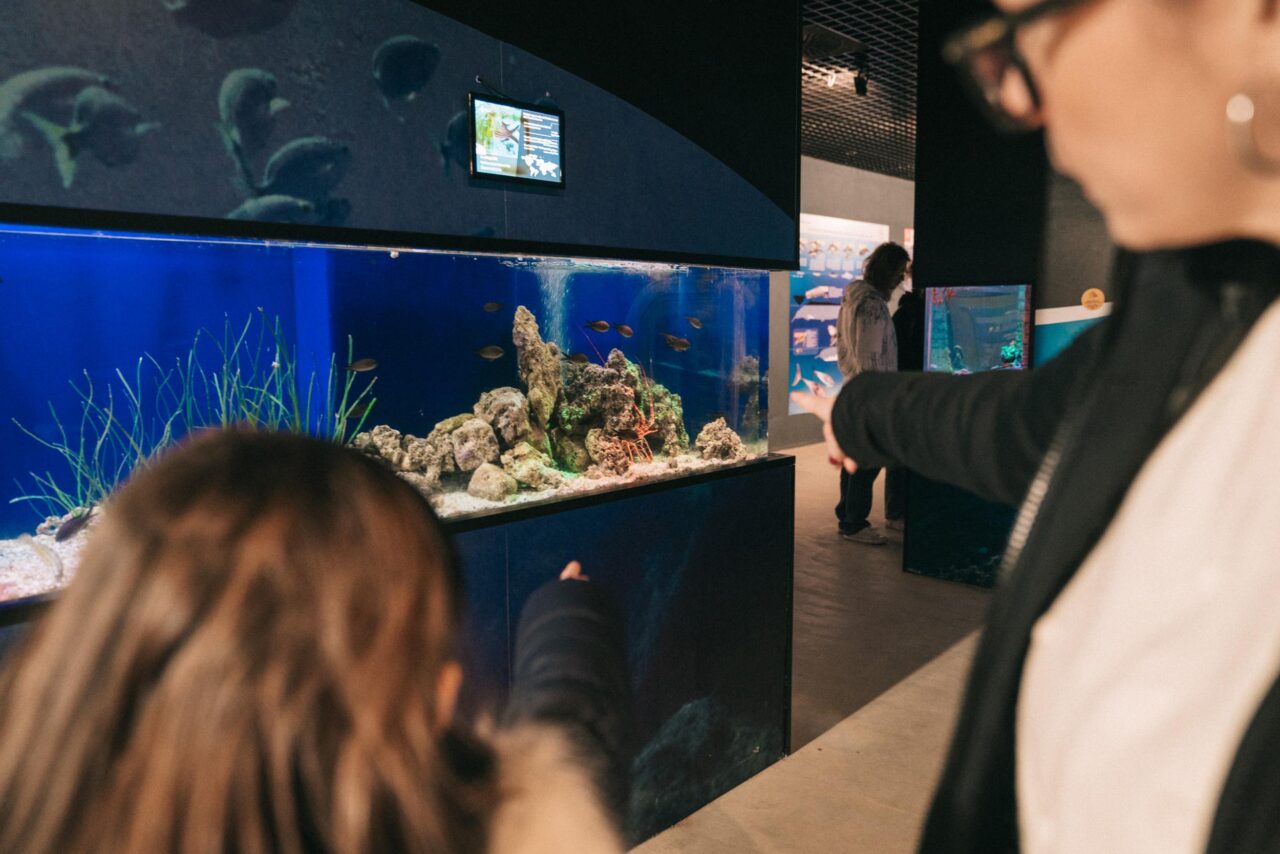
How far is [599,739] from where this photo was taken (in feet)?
3.35

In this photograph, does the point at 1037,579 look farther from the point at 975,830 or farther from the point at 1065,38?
the point at 1065,38

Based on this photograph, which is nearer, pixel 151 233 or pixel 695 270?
pixel 151 233

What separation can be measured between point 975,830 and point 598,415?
2.36 m

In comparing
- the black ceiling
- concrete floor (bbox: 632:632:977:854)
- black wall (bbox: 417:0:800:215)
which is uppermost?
the black ceiling

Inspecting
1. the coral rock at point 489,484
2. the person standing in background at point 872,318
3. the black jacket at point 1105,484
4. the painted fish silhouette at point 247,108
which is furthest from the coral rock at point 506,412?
the person standing in background at point 872,318

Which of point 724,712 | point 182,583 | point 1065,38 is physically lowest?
point 724,712

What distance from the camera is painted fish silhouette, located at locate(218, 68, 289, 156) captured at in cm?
190

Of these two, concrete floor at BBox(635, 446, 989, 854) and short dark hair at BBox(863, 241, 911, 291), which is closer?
concrete floor at BBox(635, 446, 989, 854)

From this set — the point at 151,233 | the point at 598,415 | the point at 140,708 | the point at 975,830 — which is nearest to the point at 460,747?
the point at 140,708

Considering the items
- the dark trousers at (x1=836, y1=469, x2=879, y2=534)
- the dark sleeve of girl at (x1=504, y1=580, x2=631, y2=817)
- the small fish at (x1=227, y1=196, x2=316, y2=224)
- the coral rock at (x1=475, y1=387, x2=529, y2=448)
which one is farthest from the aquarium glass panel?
the dark sleeve of girl at (x1=504, y1=580, x2=631, y2=817)

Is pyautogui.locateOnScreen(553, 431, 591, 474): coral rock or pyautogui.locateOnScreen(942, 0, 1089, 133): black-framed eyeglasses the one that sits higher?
pyautogui.locateOnScreen(942, 0, 1089, 133): black-framed eyeglasses

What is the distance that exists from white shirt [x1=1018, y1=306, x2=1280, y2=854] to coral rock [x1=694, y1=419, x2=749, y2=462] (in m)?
2.59

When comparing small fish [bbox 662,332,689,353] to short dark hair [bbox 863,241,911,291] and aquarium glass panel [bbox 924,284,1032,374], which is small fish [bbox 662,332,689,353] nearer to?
aquarium glass panel [bbox 924,284,1032,374]

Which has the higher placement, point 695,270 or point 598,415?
point 695,270
